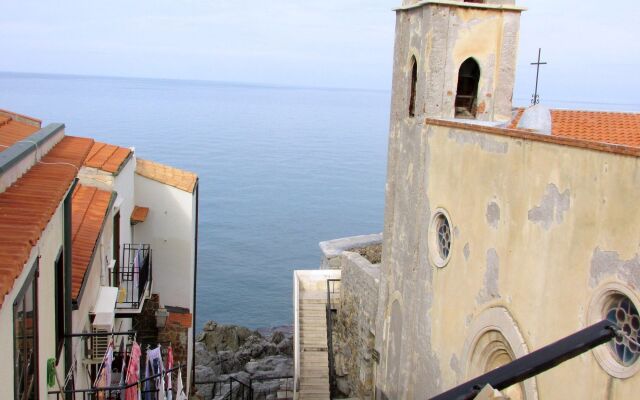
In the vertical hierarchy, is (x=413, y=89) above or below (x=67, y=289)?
above

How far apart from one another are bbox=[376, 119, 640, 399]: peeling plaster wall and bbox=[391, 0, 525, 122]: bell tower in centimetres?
86

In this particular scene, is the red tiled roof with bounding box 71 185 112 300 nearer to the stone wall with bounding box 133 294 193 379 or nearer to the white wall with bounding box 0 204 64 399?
the white wall with bounding box 0 204 64 399

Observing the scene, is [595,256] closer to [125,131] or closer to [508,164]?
[508,164]

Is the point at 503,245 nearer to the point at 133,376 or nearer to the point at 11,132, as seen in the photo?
the point at 133,376

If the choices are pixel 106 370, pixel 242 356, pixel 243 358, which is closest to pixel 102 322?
pixel 106 370

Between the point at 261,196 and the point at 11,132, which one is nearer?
the point at 11,132

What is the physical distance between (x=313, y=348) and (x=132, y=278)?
6.97 meters

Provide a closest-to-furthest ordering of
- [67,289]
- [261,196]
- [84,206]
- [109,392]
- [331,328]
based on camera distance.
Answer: [67,289] < [109,392] < [84,206] < [331,328] < [261,196]

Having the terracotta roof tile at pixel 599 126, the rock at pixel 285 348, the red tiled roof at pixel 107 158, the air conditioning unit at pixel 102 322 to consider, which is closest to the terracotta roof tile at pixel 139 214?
the red tiled roof at pixel 107 158

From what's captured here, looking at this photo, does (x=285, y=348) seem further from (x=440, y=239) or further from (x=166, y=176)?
(x=440, y=239)

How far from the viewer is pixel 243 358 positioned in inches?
1091

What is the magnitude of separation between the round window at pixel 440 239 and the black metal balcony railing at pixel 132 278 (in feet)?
19.4

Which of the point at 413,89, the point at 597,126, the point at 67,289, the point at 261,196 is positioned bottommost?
the point at 261,196

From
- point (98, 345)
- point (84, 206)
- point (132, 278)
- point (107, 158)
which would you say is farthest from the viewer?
point (107, 158)
